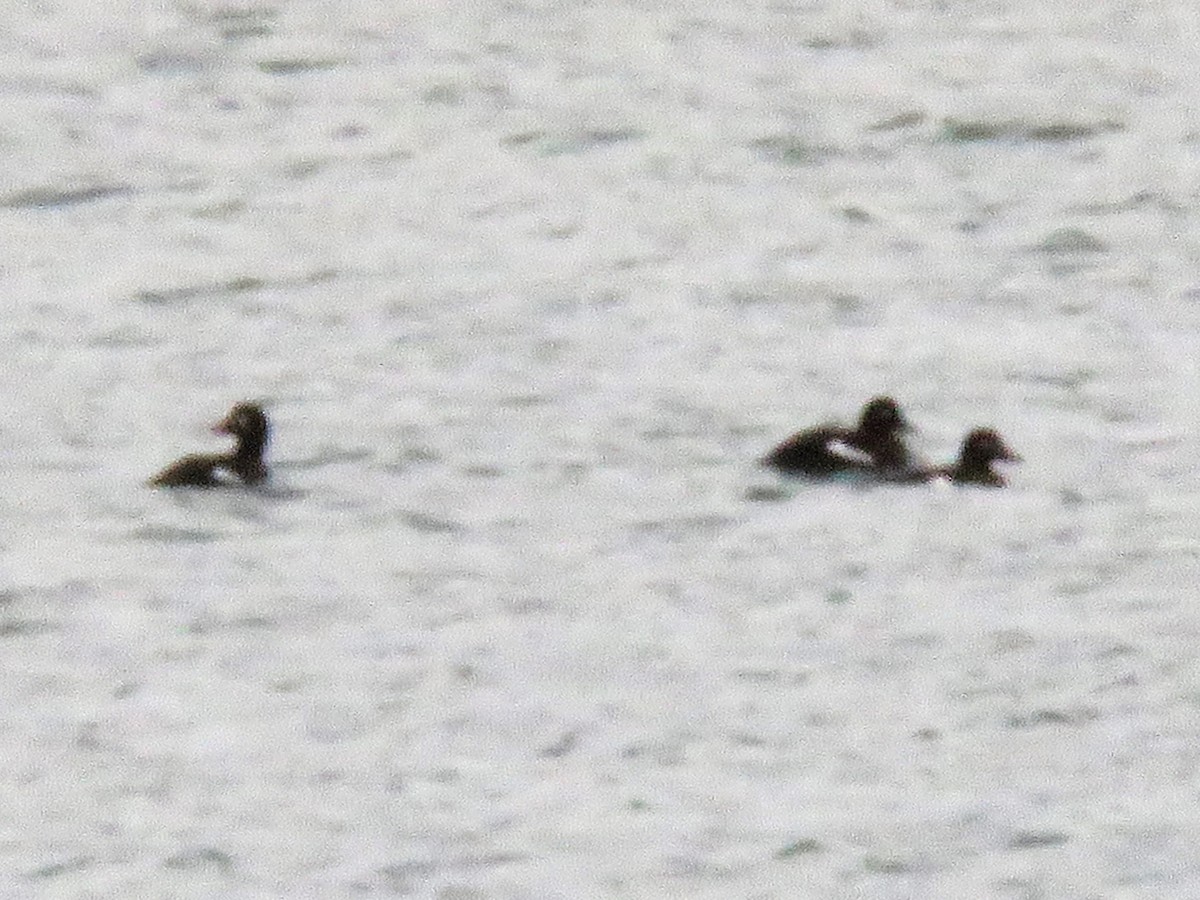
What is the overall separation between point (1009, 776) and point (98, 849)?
83.9 inches

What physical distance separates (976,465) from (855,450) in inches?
13.8

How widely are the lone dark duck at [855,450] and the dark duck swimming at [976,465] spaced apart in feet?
0.32

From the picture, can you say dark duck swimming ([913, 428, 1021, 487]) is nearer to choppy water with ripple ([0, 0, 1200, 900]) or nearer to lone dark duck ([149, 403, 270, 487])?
choppy water with ripple ([0, 0, 1200, 900])

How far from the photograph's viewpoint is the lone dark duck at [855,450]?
13992mm

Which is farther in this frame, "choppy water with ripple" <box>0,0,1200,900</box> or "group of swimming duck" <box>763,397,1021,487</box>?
"group of swimming duck" <box>763,397,1021,487</box>

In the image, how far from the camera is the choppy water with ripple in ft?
37.7

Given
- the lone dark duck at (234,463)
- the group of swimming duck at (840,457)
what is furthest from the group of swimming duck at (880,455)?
the lone dark duck at (234,463)

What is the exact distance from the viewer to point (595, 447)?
14430mm

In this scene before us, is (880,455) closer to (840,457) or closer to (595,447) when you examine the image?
(840,457)

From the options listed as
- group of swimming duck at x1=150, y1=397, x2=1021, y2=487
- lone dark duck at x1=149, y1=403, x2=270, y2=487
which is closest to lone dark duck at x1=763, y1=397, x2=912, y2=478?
group of swimming duck at x1=150, y1=397, x2=1021, y2=487

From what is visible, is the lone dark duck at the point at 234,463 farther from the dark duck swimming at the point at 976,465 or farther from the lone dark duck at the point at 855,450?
the dark duck swimming at the point at 976,465

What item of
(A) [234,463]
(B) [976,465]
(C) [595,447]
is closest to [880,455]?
(B) [976,465]

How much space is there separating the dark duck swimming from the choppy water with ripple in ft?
0.18

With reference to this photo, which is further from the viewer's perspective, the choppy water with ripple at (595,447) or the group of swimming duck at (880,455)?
the group of swimming duck at (880,455)
